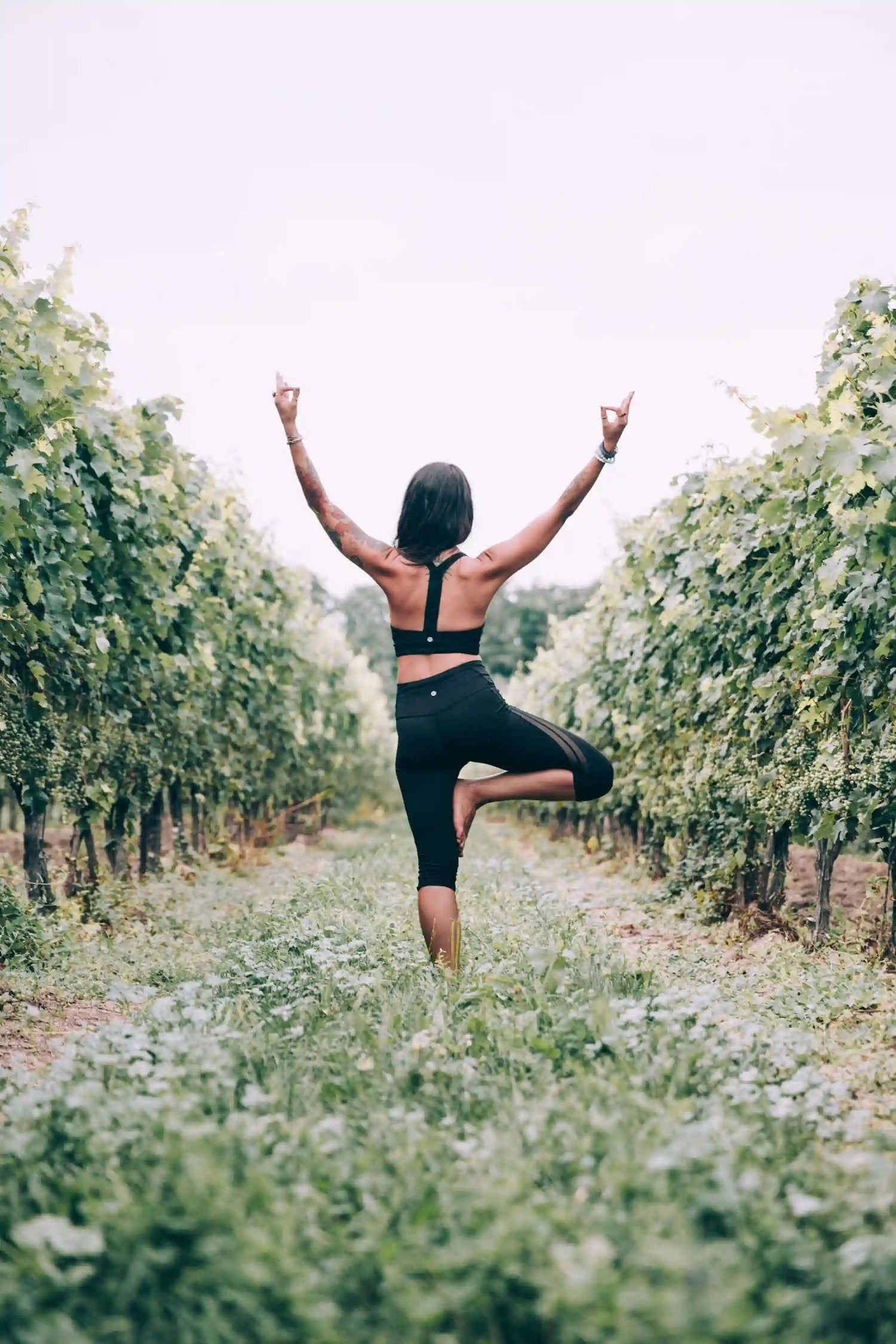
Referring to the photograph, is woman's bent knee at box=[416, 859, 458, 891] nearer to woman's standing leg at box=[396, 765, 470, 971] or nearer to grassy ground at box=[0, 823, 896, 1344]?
woman's standing leg at box=[396, 765, 470, 971]

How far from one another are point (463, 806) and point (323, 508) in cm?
124

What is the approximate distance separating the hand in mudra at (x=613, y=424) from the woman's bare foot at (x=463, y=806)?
1343 millimetres

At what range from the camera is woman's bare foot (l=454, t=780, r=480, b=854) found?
468 centimetres

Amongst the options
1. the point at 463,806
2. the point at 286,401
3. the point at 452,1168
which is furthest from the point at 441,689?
the point at 452,1168

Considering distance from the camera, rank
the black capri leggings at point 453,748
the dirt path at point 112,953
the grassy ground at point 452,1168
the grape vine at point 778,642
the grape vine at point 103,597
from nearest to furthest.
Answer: the grassy ground at point 452,1168
the black capri leggings at point 453,748
the dirt path at point 112,953
the grape vine at point 778,642
the grape vine at point 103,597

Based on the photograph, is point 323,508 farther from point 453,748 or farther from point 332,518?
point 453,748

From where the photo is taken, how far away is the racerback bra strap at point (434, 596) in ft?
15.0

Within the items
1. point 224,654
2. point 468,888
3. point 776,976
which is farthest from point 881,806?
point 224,654

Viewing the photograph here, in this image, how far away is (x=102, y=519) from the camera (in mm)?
7773

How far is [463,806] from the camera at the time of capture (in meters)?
4.70

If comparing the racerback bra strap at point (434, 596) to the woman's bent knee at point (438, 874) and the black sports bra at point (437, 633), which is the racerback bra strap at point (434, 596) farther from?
the woman's bent knee at point (438, 874)

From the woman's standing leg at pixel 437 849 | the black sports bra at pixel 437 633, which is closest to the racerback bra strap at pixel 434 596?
the black sports bra at pixel 437 633

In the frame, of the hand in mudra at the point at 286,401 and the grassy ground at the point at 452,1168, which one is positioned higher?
the hand in mudra at the point at 286,401

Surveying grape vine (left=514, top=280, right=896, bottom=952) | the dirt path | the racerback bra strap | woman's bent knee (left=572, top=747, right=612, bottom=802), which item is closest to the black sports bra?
the racerback bra strap
